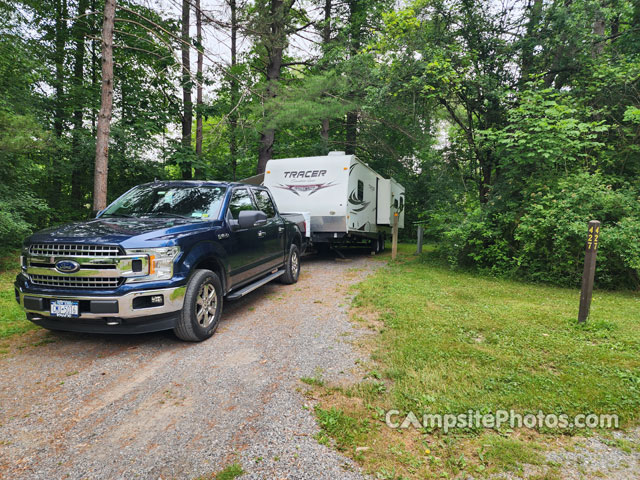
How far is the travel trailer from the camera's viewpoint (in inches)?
368

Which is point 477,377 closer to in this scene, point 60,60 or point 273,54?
point 273,54

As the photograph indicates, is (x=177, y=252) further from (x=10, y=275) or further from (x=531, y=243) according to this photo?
(x=531, y=243)

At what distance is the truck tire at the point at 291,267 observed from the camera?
7012mm

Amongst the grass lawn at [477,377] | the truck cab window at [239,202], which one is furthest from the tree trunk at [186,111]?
the grass lawn at [477,377]

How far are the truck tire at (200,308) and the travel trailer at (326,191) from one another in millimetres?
5452

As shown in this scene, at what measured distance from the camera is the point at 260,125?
10938 millimetres

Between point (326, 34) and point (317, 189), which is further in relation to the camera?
point (326, 34)

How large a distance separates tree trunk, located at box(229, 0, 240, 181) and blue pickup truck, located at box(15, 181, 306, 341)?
211 inches

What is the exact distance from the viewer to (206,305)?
4113 mm

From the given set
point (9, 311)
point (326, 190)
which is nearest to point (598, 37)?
point (326, 190)

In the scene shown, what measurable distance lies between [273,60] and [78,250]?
13570mm

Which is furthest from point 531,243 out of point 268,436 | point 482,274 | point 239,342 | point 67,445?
point 67,445

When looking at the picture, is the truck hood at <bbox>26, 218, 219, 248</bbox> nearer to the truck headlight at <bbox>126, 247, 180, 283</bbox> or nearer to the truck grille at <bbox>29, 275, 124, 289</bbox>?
the truck headlight at <bbox>126, 247, 180, 283</bbox>

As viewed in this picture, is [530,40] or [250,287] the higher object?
[530,40]
